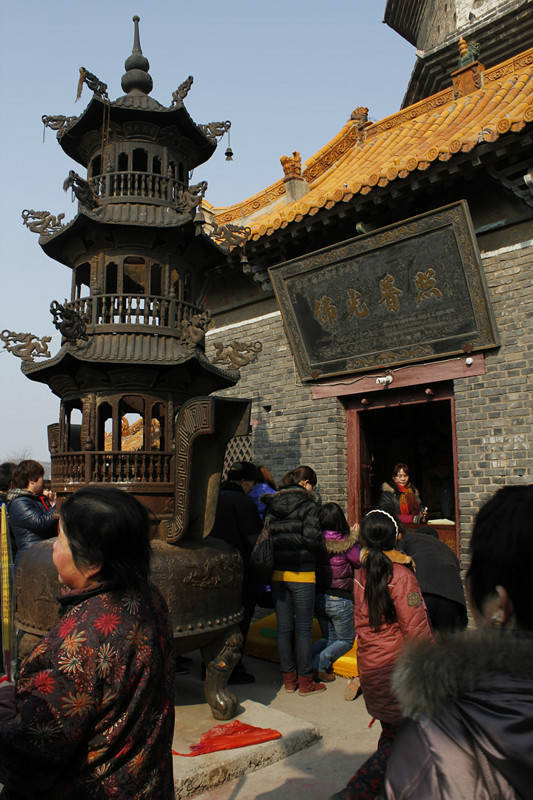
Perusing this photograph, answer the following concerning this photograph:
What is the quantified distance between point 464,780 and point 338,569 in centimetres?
440

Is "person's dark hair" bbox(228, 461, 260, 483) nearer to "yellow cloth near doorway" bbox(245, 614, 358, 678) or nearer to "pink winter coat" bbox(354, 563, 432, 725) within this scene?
"yellow cloth near doorway" bbox(245, 614, 358, 678)

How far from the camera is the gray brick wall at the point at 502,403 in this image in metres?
5.96

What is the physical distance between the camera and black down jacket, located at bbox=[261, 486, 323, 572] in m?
4.84

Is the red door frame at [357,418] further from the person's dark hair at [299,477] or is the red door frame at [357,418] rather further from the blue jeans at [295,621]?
the blue jeans at [295,621]

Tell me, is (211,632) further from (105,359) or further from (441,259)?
(441,259)

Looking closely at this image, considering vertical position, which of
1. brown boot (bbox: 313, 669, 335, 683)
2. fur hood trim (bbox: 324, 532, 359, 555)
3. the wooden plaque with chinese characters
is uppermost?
the wooden plaque with chinese characters

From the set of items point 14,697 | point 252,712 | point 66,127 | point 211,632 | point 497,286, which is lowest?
point 252,712

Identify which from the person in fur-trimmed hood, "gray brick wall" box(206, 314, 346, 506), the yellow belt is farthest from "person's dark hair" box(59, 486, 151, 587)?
"gray brick wall" box(206, 314, 346, 506)

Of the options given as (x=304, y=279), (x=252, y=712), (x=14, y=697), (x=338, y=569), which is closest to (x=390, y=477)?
(x=304, y=279)

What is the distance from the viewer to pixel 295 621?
16.2 feet

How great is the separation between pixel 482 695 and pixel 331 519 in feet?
13.6

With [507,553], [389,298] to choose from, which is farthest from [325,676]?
[507,553]

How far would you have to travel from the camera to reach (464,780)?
949 mm

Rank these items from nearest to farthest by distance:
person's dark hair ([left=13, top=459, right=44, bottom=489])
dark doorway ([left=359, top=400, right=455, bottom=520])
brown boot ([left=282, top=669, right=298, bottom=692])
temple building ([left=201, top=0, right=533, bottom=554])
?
brown boot ([left=282, top=669, right=298, bottom=692]) < person's dark hair ([left=13, top=459, right=44, bottom=489]) < temple building ([left=201, top=0, right=533, bottom=554]) < dark doorway ([left=359, top=400, right=455, bottom=520])
